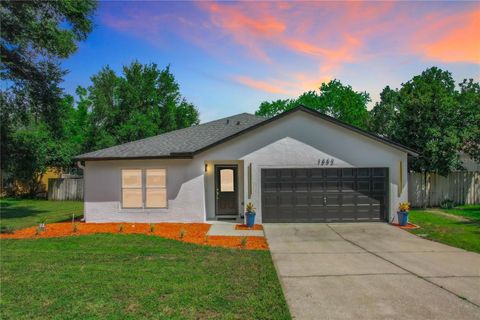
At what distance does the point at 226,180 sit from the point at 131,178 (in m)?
4.40

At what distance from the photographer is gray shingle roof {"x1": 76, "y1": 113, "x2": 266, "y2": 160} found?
13.7 m

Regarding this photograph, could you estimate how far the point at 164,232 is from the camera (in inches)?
452

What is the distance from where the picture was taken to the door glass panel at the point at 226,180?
1492 centimetres

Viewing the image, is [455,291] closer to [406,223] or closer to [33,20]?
[406,223]

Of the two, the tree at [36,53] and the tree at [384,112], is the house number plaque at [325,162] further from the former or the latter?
the tree at [36,53]

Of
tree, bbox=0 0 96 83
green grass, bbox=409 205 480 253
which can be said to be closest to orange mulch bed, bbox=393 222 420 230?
green grass, bbox=409 205 480 253

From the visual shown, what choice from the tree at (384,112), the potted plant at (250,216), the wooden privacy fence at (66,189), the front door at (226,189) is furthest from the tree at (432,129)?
the wooden privacy fence at (66,189)

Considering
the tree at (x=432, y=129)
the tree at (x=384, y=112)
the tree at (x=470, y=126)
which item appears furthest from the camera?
the tree at (x=384, y=112)

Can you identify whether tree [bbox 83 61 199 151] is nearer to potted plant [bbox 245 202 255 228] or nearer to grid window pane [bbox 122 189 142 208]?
grid window pane [bbox 122 189 142 208]

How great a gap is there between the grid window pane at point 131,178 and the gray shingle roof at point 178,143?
0.81m

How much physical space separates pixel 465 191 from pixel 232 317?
18.9 m

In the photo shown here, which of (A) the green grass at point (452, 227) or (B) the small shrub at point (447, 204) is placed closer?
(A) the green grass at point (452, 227)

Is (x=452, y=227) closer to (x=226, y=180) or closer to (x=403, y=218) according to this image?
(x=403, y=218)

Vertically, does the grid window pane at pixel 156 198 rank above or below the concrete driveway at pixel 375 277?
above
